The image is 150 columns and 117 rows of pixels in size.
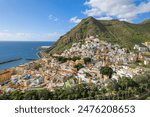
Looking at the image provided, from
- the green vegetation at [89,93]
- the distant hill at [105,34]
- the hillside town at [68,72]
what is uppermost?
the distant hill at [105,34]

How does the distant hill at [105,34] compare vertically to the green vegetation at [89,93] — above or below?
above

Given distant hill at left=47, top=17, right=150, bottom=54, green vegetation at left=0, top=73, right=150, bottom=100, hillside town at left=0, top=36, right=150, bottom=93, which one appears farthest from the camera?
distant hill at left=47, top=17, right=150, bottom=54

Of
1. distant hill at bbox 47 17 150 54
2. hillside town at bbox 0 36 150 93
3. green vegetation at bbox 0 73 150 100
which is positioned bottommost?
hillside town at bbox 0 36 150 93

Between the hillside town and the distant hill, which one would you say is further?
the distant hill

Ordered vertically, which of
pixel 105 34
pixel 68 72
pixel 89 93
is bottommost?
pixel 68 72

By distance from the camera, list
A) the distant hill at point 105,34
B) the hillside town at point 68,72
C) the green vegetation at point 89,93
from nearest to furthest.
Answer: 1. the green vegetation at point 89,93
2. the hillside town at point 68,72
3. the distant hill at point 105,34

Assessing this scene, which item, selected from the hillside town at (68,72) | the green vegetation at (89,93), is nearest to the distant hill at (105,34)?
the hillside town at (68,72)

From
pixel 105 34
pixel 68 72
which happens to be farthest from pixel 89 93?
pixel 105 34

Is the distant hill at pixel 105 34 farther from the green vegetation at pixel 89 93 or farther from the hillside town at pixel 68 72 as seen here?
the green vegetation at pixel 89 93

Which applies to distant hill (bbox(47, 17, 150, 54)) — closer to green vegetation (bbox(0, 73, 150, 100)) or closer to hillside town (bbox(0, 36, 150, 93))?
hillside town (bbox(0, 36, 150, 93))

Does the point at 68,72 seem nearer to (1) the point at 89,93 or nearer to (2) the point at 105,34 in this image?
(1) the point at 89,93

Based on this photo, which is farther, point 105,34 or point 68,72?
point 105,34

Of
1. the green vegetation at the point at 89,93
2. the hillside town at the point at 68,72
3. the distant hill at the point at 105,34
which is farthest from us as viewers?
the distant hill at the point at 105,34

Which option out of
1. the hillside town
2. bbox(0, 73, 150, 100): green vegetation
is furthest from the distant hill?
bbox(0, 73, 150, 100): green vegetation
